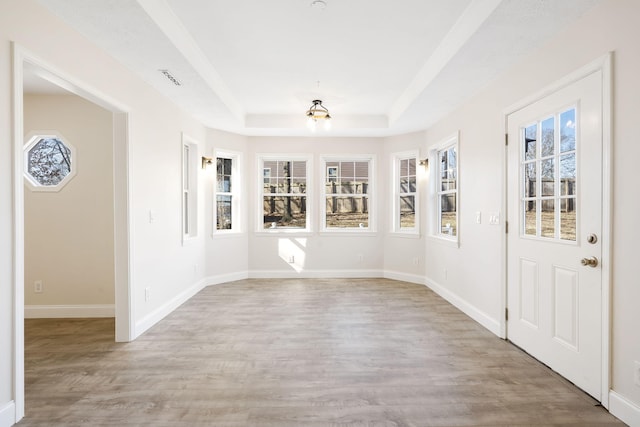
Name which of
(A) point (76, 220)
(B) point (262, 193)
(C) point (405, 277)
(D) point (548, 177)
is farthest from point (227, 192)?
(D) point (548, 177)

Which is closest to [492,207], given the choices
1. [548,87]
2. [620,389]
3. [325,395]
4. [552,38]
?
[548,87]

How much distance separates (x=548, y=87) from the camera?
8.76 ft

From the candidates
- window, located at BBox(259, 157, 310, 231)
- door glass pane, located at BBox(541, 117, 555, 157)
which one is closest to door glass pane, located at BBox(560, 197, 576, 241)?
door glass pane, located at BBox(541, 117, 555, 157)

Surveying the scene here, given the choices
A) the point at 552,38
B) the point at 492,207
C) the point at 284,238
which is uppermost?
the point at 552,38

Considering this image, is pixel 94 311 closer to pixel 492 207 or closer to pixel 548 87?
pixel 492 207

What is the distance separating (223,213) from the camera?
5957mm

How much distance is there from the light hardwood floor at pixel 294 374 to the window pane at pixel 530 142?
170 cm

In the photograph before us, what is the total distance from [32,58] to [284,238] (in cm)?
445

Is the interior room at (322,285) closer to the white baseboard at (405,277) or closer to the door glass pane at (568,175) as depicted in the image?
the door glass pane at (568,175)

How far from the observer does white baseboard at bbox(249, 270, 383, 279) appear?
618cm

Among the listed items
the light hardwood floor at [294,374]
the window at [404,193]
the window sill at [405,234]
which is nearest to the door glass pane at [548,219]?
the light hardwood floor at [294,374]

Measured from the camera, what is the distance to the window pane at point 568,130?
8.13 ft

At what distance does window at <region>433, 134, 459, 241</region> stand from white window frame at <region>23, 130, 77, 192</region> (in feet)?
15.1

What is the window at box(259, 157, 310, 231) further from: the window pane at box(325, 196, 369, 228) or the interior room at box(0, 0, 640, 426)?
the interior room at box(0, 0, 640, 426)
